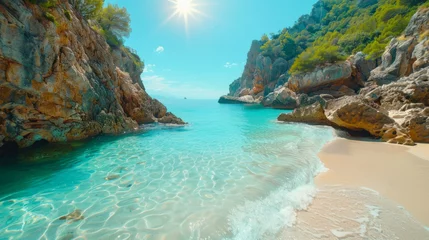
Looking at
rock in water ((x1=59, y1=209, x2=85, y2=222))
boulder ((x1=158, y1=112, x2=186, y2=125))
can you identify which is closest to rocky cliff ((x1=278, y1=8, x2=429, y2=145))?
boulder ((x1=158, y1=112, x2=186, y2=125))

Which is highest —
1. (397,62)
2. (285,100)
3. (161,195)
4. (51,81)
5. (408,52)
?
(408,52)

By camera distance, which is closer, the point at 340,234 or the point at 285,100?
the point at 340,234

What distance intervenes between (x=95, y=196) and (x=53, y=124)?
24.2 feet

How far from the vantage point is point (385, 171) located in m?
6.37

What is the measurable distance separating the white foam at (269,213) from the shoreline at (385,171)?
1102 mm

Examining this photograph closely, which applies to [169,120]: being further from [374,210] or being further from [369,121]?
[374,210]

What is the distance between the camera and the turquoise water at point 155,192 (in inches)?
148

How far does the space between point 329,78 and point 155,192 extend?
36.8 metres

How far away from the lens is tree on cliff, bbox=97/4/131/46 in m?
24.6

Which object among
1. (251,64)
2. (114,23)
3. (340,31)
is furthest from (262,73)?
(114,23)

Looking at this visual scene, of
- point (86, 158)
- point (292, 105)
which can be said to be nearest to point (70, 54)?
point (86, 158)

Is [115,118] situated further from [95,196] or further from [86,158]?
[95,196]

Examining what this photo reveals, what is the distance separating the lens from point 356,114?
454 inches

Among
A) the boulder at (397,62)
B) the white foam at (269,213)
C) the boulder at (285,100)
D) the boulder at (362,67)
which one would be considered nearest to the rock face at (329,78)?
the boulder at (362,67)
